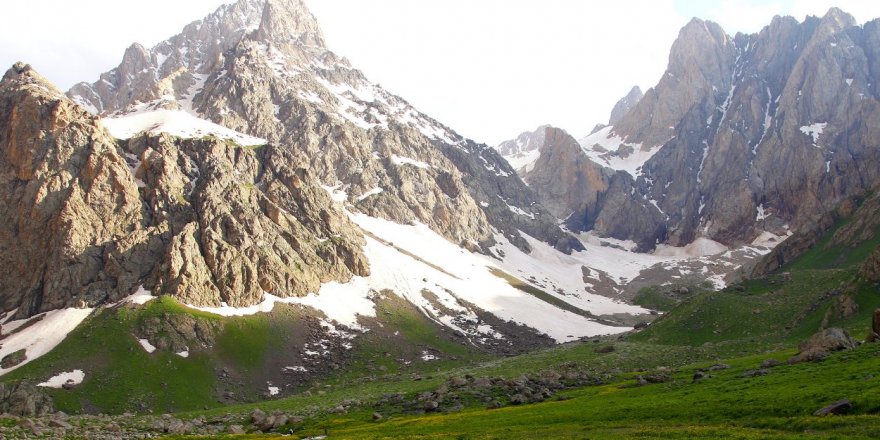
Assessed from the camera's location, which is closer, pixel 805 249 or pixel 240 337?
pixel 240 337

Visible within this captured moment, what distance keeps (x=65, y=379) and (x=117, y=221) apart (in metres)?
55.1

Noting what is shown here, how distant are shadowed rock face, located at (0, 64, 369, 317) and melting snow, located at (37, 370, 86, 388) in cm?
2982

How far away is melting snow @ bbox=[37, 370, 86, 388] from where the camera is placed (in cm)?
9897

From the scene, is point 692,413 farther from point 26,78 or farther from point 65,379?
point 26,78

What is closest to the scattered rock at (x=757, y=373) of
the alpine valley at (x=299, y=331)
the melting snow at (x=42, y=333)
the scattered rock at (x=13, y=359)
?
the alpine valley at (x=299, y=331)

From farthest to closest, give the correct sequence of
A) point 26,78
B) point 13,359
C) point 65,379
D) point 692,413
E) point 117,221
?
point 26,78 < point 117,221 < point 13,359 < point 65,379 < point 692,413

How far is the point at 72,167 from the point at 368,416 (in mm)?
128589

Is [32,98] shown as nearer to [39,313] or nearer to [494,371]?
[39,313]

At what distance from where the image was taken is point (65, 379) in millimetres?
101812

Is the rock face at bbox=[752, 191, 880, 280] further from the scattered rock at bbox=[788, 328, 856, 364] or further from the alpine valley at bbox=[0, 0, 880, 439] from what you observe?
the scattered rock at bbox=[788, 328, 856, 364]

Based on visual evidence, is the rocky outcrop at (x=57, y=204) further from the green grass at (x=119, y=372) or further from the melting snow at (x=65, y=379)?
the melting snow at (x=65, y=379)

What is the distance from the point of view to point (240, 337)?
130875mm

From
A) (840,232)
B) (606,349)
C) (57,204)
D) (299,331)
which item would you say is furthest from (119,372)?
(840,232)

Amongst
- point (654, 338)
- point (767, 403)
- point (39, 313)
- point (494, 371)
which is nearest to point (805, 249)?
point (654, 338)
